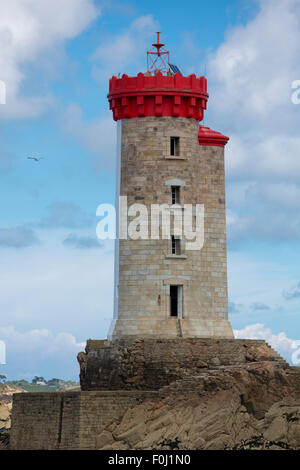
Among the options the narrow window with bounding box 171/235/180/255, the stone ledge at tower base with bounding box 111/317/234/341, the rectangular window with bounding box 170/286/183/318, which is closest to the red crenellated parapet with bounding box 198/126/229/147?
the narrow window with bounding box 171/235/180/255

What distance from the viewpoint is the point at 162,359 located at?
52219 millimetres

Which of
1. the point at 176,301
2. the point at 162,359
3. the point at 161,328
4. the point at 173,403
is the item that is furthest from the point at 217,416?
the point at 176,301

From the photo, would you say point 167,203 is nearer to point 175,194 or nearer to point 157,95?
point 175,194

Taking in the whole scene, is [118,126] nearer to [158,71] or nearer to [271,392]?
[158,71]

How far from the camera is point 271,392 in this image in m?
51.1

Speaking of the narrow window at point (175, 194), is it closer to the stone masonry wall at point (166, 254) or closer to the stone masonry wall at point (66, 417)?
the stone masonry wall at point (166, 254)

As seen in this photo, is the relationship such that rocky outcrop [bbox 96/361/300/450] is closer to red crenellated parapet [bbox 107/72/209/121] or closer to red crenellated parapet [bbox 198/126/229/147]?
red crenellated parapet [bbox 198/126/229/147]

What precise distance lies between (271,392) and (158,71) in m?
15.3

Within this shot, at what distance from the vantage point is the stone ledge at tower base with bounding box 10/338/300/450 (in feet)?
161

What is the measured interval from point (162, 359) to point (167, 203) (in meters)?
7.01

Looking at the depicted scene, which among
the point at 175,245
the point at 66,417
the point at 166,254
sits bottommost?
the point at 66,417

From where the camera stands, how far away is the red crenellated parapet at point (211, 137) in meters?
56.4
